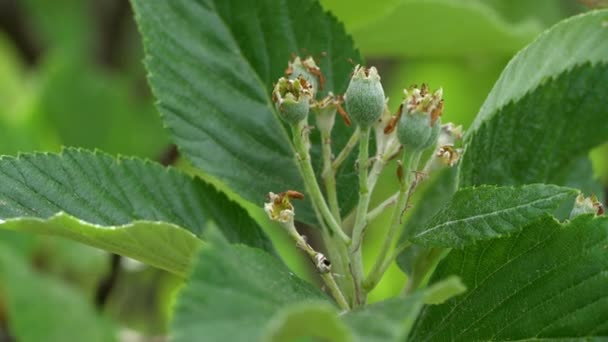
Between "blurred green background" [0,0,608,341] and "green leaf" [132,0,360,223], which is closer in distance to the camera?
"green leaf" [132,0,360,223]

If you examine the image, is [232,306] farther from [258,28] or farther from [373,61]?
[373,61]

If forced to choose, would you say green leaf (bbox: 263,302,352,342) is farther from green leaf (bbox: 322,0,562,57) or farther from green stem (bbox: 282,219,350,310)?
green leaf (bbox: 322,0,562,57)

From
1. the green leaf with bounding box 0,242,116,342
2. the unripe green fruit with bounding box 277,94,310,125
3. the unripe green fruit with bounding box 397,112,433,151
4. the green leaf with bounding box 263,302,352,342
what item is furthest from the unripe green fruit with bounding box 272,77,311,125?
the green leaf with bounding box 0,242,116,342

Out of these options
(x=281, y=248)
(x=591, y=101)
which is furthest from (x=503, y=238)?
(x=281, y=248)

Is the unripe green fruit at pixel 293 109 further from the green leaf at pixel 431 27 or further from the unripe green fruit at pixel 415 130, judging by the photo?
the green leaf at pixel 431 27

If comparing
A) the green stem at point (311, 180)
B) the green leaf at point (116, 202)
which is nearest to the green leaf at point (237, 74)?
the green leaf at point (116, 202)

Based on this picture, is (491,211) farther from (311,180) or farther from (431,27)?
(431,27)
